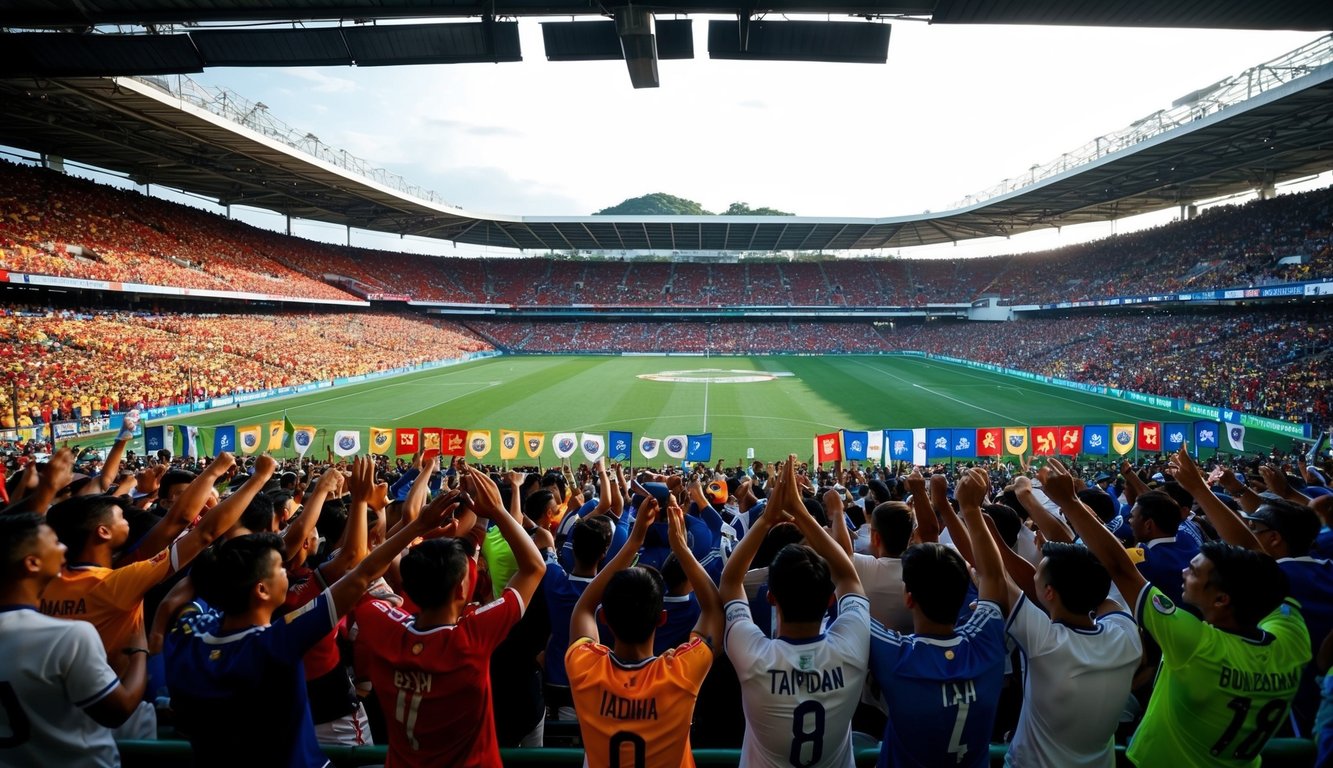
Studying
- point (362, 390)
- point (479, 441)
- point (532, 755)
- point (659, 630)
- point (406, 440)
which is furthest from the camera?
point (362, 390)

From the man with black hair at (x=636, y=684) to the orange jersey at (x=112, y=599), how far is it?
7.47 ft

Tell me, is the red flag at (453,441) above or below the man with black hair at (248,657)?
below

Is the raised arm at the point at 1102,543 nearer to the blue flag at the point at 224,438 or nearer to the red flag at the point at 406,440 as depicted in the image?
the red flag at the point at 406,440

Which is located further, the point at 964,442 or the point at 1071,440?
the point at 964,442

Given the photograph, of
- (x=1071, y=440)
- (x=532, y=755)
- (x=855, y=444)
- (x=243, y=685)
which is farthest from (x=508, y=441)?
(x=243, y=685)

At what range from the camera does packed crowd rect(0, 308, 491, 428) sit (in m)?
26.4

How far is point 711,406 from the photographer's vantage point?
111 feet

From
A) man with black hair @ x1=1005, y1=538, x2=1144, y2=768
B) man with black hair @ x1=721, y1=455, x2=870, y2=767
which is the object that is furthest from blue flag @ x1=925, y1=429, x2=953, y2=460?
man with black hair @ x1=721, y1=455, x2=870, y2=767

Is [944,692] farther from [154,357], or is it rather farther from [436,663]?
[154,357]

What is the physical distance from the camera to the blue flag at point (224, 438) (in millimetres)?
18562

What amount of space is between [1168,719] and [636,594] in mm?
2405

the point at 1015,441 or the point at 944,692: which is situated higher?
the point at 944,692

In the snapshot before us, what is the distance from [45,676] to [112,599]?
756mm

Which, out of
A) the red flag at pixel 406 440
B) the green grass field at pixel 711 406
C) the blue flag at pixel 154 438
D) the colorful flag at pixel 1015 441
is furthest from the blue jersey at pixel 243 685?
the green grass field at pixel 711 406
